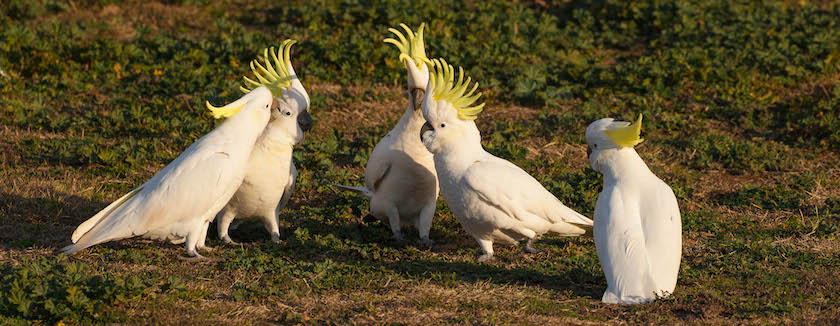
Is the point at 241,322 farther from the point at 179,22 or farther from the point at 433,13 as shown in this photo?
the point at 179,22

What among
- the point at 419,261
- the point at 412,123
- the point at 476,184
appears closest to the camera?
the point at 476,184

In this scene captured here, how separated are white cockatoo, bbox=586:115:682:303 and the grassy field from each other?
13 cm

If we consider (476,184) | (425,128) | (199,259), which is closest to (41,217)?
(199,259)

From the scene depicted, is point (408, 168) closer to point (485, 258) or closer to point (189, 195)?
point (485, 258)

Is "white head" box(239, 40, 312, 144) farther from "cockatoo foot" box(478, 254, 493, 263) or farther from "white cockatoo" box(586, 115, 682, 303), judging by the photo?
"white cockatoo" box(586, 115, 682, 303)

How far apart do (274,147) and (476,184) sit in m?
1.38

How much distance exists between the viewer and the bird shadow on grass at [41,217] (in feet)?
18.6

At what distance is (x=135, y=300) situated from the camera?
4355mm

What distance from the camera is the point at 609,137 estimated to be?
16.0 feet

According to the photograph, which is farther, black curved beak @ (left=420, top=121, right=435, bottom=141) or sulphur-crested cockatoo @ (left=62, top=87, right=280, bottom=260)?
black curved beak @ (left=420, top=121, right=435, bottom=141)

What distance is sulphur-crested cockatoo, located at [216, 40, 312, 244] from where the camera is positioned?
5.57 meters

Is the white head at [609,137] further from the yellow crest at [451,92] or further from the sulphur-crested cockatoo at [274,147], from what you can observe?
the sulphur-crested cockatoo at [274,147]

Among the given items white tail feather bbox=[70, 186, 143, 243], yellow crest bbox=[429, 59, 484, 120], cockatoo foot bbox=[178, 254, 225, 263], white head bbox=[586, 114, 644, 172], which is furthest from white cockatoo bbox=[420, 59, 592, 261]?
white tail feather bbox=[70, 186, 143, 243]

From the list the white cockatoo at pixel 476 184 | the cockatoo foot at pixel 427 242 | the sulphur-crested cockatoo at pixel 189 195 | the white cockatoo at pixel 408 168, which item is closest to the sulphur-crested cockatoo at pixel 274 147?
the sulphur-crested cockatoo at pixel 189 195
